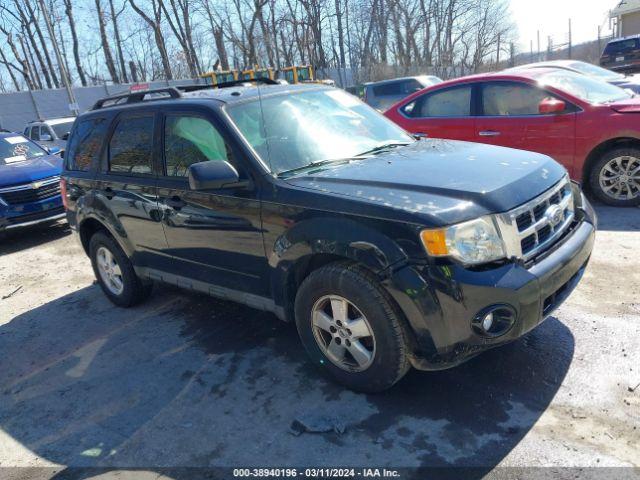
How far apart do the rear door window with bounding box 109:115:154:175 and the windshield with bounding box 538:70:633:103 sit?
4.87m

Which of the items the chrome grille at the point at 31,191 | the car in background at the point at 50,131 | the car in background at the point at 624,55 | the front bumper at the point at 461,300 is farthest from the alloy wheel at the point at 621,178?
the car in background at the point at 624,55

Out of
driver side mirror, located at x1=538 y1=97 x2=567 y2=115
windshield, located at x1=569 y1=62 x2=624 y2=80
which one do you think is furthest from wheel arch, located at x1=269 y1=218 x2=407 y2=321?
windshield, located at x1=569 y1=62 x2=624 y2=80

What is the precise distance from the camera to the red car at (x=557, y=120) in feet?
19.1

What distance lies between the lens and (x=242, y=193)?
329cm

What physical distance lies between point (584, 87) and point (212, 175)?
17.8ft

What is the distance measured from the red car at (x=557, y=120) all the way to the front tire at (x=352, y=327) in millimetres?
4478

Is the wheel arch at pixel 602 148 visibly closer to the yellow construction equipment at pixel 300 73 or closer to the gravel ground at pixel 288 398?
the gravel ground at pixel 288 398

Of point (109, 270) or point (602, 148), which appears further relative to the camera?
point (602, 148)

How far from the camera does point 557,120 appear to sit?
613 cm

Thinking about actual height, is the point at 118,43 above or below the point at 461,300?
above

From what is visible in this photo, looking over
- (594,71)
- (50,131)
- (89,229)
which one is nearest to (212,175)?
(89,229)

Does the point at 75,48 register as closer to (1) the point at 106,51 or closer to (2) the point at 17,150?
(1) the point at 106,51

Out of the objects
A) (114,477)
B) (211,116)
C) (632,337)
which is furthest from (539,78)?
(114,477)

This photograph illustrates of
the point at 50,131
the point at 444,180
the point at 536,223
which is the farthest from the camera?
the point at 50,131
